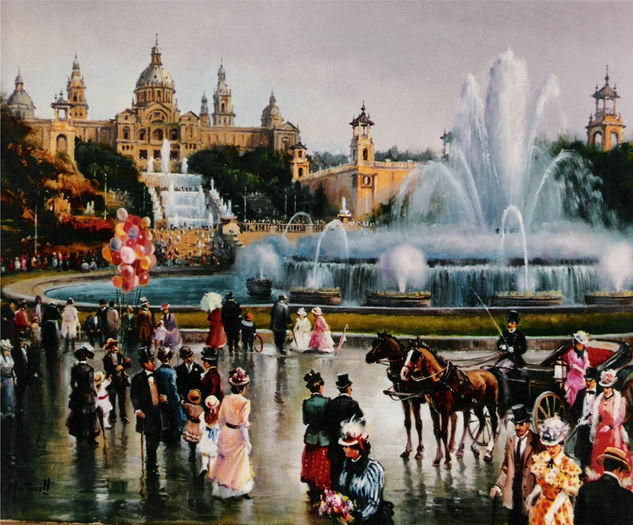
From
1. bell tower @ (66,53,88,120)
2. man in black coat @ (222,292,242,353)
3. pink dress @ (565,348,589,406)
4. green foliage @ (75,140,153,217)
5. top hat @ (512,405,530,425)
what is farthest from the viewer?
green foliage @ (75,140,153,217)

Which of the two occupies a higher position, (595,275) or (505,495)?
(595,275)

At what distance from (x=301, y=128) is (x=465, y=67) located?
5.83 feet

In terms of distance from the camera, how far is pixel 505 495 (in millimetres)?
5891

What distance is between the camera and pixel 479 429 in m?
6.64

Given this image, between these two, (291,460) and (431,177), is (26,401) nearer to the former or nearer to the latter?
(291,460)

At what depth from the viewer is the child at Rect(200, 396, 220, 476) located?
665 cm

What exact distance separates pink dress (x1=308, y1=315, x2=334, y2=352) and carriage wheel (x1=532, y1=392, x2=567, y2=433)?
1.99 metres

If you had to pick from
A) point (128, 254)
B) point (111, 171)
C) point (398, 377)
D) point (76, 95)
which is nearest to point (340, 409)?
point (398, 377)

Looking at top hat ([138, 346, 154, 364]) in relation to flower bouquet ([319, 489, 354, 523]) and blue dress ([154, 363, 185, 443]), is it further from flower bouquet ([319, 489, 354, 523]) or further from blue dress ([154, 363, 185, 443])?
flower bouquet ([319, 489, 354, 523])

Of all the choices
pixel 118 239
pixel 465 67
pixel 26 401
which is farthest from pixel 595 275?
pixel 26 401

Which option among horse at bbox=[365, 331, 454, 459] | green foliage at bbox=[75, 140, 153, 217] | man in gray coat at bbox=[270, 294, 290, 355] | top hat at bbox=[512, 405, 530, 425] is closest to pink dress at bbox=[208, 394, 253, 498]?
horse at bbox=[365, 331, 454, 459]

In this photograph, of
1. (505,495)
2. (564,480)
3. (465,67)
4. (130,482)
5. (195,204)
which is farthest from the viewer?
(195,204)

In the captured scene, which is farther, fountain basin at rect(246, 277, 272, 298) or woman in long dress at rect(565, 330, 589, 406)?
fountain basin at rect(246, 277, 272, 298)
